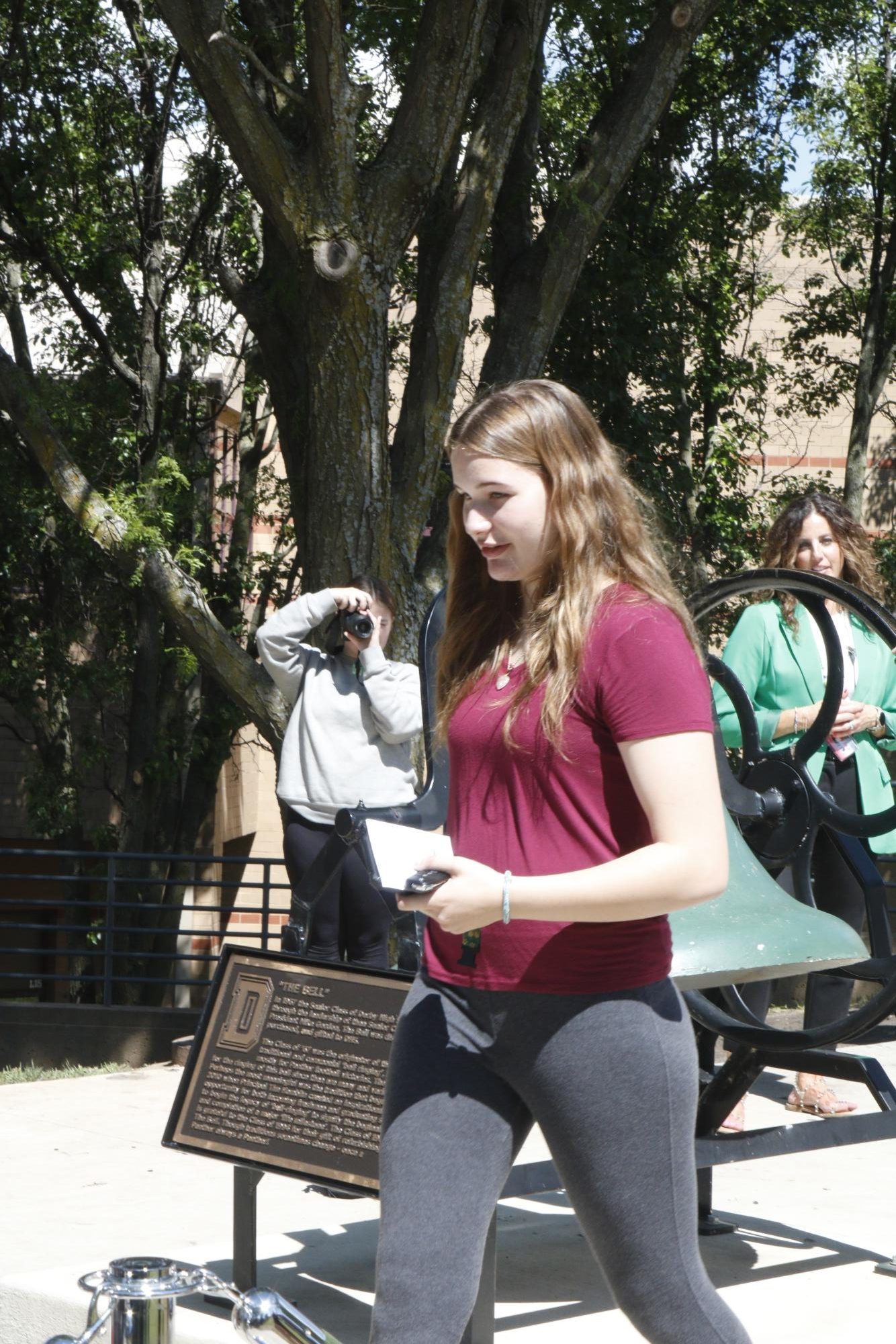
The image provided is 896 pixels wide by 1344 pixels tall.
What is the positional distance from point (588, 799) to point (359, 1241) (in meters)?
2.55

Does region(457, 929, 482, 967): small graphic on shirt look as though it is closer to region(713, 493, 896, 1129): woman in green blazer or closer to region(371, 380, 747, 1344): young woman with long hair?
region(371, 380, 747, 1344): young woman with long hair

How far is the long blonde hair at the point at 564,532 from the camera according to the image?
2.04 meters

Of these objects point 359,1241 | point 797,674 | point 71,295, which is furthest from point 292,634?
point 71,295

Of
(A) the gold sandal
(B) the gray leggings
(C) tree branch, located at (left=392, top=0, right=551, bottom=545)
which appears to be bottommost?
(A) the gold sandal

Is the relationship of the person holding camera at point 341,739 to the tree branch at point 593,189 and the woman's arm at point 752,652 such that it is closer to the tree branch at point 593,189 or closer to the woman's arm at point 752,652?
the woman's arm at point 752,652

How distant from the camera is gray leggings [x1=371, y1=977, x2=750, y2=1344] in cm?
194

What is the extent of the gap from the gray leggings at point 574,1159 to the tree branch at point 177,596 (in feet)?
20.1

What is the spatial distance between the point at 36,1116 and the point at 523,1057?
463cm

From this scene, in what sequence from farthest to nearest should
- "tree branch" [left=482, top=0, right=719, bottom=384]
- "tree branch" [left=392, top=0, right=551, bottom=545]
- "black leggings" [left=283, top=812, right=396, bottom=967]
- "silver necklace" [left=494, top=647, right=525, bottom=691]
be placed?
"tree branch" [left=482, top=0, right=719, bottom=384]
"tree branch" [left=392, top=0, right=551, bottom=545]
"black leggings" [left=283, top=812, right=396, bottom=967]
"silver necklace" [left=494, top=647, right=525, bottom=691]

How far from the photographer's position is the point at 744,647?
4.50 meters

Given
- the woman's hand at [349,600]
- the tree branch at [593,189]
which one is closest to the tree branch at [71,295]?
the tree branch at [593,189]

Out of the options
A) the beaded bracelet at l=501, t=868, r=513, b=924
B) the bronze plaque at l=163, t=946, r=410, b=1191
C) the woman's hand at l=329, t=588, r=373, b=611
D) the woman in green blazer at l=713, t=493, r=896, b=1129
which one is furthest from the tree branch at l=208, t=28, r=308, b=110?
the beaded bracelet at l=501, t=868, r=513, b=924

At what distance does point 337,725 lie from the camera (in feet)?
19.1

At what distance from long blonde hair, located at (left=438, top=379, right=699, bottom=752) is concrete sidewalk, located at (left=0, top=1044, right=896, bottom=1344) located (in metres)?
1.92
